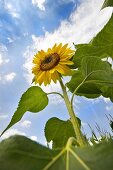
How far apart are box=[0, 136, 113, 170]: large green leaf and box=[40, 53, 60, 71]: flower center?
0.43 metres

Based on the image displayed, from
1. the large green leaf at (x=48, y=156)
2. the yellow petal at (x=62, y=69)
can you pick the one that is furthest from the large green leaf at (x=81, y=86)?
the large green leaf at (x=48, y=156)

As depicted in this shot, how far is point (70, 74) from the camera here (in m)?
0.97

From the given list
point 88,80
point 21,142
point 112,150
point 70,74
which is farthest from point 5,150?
point 70,74

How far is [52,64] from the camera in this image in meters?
0.97

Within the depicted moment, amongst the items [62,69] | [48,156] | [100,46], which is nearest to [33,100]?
[62,69]

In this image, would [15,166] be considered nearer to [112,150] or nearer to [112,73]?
[112,150]

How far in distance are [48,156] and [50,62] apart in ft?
1.48

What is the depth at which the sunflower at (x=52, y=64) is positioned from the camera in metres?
0.94

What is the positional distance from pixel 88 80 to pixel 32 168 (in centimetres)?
34

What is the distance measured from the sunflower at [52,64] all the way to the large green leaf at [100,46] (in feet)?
0.11

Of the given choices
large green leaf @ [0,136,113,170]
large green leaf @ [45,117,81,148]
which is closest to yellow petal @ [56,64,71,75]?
large green leaf @ [45,117,81,148]

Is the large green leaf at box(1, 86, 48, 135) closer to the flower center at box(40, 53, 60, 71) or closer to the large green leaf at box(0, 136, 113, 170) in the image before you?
the flower center at box(40, 53, 60, 71)

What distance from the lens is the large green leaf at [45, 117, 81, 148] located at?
991 millimetres

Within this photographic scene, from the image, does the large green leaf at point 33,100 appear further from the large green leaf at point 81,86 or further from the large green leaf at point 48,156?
the large green leaf at point 48,156
